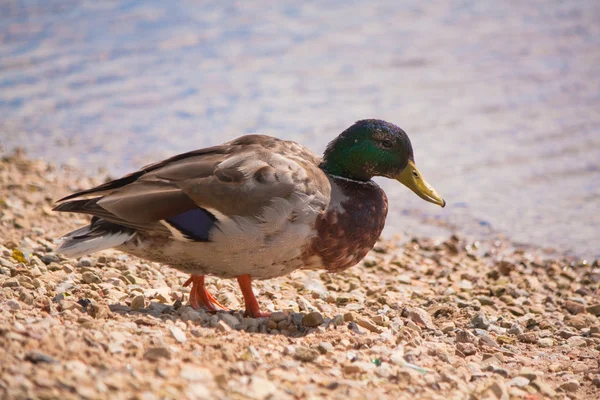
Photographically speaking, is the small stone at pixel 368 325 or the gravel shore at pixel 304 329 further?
the small stone at pixel 368 325

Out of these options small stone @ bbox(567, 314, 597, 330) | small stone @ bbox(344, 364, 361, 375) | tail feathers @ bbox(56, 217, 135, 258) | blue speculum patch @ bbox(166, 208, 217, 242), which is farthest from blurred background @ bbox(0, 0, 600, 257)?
small stone @ bbox(344, 364, 361, 375)

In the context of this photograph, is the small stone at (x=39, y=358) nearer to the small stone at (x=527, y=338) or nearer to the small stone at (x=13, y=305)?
the small stone at (x=13, y=305)

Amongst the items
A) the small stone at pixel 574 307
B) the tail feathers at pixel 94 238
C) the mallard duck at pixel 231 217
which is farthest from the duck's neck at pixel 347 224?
the small stone at pixel 574 307

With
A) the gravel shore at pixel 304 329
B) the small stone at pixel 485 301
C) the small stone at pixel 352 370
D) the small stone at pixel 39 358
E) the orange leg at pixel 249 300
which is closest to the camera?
the small stone at pixel 39 358

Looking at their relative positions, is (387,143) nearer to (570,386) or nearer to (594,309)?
(570,386)

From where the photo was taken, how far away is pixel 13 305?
4055 millimetres

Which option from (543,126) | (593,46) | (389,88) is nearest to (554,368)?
(543,126)

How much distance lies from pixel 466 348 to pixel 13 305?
2331 millimetres

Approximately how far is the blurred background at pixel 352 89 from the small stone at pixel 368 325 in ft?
10.3

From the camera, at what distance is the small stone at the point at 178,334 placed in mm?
3763

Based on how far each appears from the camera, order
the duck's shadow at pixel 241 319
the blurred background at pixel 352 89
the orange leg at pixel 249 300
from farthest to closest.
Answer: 1. the blurred background at pixel 352 89
2. the orange leg at pixel 249 300
3. the duck's shadow at pixel 241 319

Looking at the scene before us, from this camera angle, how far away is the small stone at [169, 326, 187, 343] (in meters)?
3.76

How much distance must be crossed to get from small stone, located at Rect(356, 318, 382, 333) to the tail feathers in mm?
1317

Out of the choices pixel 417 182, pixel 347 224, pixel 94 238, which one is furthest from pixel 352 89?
pixel 94 238
